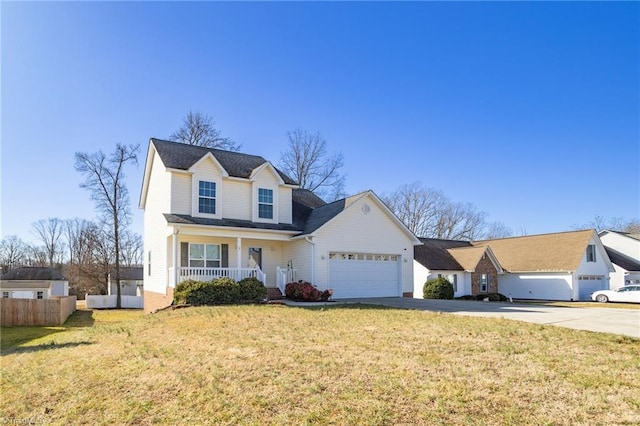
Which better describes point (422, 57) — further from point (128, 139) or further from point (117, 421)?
point (128, 139)

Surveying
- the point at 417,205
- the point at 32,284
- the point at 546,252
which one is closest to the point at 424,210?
the point at 417,205

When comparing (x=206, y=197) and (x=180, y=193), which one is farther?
(x=206, y=197)

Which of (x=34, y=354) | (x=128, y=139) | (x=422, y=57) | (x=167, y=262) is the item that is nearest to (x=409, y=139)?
(x=422, y=57)

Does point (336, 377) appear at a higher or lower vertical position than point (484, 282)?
higher

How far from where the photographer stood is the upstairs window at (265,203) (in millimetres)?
21247

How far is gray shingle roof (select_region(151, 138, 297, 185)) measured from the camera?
19.8 m

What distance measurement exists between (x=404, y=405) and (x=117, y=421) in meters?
3.51

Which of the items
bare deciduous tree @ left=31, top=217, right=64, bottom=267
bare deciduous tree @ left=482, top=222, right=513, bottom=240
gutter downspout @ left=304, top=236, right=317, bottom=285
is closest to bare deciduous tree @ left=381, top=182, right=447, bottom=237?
bare deciduous tree @ left=482, top=222, right=513, bottom=240

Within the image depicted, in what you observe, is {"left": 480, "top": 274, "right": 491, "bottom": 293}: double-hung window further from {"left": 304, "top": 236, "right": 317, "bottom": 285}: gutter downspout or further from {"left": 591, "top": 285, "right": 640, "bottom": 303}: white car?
{"left": 304, "top": 236, "right": 317, "bottom": 285}: gutter downspout

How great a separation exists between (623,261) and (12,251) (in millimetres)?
80829

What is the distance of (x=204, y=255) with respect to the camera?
1989 cm

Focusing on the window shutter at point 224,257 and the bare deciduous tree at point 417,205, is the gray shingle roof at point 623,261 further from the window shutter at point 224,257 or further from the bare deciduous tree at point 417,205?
the window shutter at point 224,257

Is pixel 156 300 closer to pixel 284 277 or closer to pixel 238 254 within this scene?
pixel 238 254

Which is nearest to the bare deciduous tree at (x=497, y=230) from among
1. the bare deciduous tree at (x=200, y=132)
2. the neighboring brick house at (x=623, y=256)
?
the neighboring brick house at (x=623, y=256)
